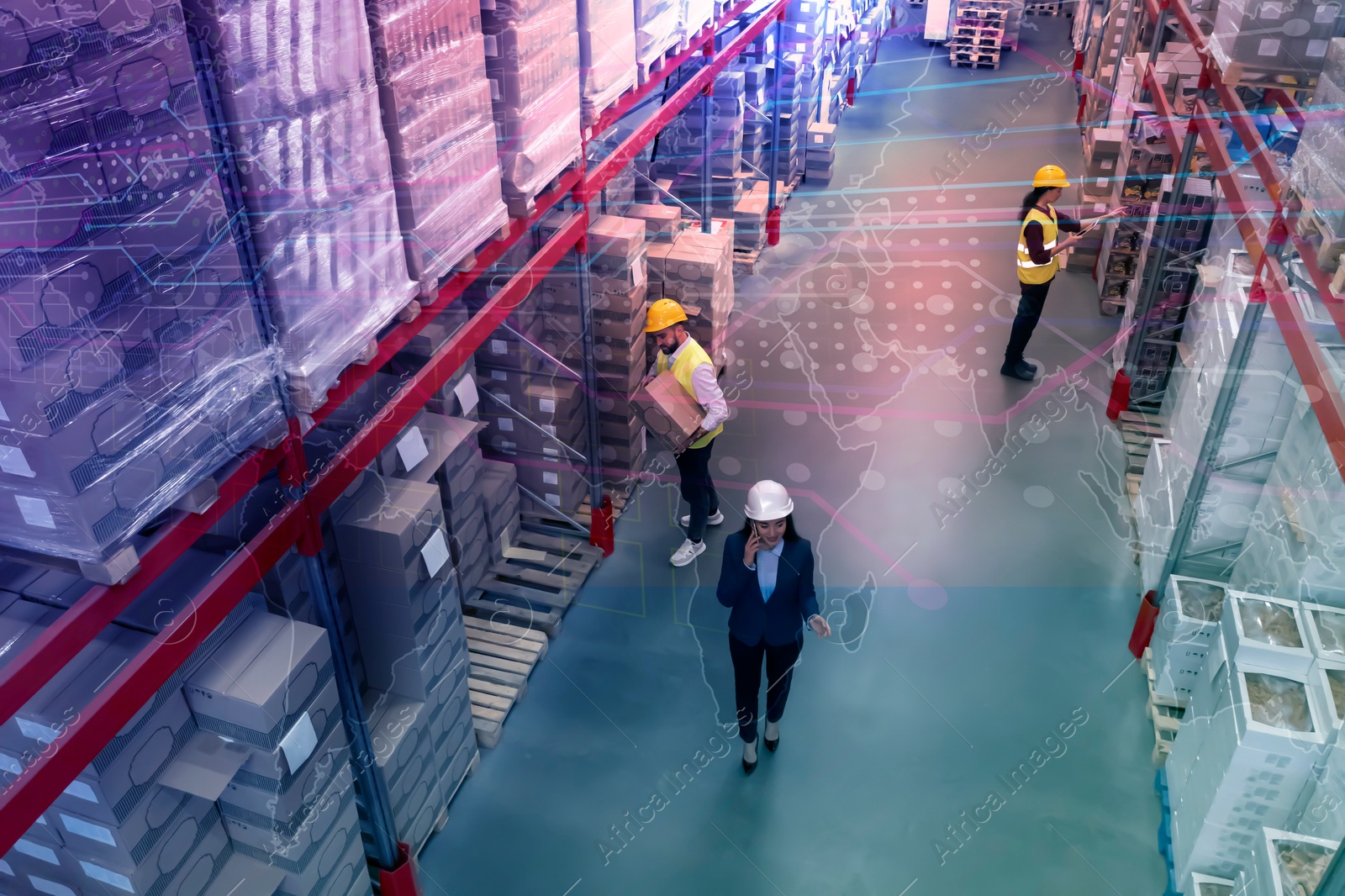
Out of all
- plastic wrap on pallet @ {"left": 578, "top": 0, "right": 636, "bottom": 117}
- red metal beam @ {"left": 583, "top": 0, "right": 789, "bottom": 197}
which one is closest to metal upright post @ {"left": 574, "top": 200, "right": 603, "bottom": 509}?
red metal beam @ {"left": 583, "top": 0, "right": 789, "bottom": 197}

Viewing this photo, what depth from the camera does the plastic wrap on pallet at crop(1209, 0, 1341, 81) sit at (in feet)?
18.8

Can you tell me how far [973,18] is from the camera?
18734 millimetres

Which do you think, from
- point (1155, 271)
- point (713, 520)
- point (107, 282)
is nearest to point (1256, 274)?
point (1155, 271)

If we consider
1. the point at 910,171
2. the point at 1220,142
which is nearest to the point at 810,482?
the point at 1220,142

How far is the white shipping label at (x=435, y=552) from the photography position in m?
4.38

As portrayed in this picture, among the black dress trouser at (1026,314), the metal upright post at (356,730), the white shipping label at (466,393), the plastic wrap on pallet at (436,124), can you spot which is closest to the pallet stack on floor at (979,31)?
the black dress trouser at (1026,314)

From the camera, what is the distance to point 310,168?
317cm

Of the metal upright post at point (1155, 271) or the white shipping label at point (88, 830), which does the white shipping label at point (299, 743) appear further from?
the metal upright post at point (1155, 271)

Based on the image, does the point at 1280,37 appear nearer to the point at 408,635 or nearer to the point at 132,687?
the point at 408,635

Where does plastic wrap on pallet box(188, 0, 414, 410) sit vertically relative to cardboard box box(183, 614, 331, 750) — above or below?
above

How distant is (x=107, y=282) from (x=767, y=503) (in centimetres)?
283

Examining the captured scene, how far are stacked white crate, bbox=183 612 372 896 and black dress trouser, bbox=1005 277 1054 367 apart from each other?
6.78 meters

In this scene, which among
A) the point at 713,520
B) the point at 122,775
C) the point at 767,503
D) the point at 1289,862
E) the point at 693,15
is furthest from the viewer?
the point at 693,15

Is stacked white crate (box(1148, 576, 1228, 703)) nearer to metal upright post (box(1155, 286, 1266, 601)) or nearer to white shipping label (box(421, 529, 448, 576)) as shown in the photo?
metal upright post (box(1155, 286, 1266, 601))
